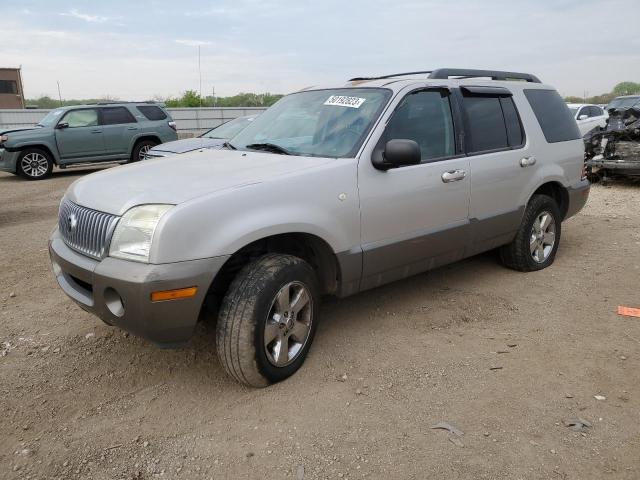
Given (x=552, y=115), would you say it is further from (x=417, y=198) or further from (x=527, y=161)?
(x=417, y=198)

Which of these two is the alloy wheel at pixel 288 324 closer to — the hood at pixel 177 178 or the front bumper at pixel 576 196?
the hood at pixel 177 178

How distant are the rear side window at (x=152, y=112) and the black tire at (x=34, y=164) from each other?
250 centimetres

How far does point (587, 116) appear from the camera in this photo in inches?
611

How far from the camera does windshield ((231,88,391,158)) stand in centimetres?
364

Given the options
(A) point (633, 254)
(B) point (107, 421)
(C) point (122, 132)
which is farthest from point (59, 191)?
(A) point (633, 254)

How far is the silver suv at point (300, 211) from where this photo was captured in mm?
2791

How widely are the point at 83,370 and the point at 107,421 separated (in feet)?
2.16

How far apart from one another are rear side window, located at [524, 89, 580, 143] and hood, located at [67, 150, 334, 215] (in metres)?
2.69

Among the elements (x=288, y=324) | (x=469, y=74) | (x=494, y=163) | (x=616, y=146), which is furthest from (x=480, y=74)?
(x=616, y=146)

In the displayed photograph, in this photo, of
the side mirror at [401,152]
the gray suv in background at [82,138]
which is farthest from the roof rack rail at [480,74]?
the gray suv in background at [82,138]

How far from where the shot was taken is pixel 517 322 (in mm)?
4105

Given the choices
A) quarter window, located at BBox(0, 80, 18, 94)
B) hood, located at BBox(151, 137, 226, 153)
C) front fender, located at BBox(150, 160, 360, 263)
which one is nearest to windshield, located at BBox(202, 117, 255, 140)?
hood, located at BBox(151, 137, 226, 153)

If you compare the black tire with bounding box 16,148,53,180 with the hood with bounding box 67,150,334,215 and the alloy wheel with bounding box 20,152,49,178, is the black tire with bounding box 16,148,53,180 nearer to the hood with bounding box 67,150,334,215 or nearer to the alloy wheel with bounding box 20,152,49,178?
the alloy wheel with bounding box 20,152,49,178

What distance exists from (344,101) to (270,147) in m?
0.64
